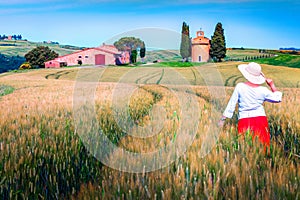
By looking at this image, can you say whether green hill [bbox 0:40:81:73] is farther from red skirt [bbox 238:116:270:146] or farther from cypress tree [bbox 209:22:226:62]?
red skirt [bbox 238:116:270:146]

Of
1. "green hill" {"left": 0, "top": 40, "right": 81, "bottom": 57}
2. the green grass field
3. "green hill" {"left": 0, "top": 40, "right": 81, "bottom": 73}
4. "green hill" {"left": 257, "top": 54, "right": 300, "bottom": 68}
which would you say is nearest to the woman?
the green grass field

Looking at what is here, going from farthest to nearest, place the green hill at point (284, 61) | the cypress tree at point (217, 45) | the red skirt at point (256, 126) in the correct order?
the cypress tree at point (217, 45) < the green hill at point (284, 61) < the red skirt at point (256, 126)

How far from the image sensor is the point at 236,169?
9.74 ft

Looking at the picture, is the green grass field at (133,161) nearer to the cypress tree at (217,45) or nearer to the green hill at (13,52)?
the cypress tree at (217,45)

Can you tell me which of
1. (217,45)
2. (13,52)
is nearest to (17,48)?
(13,52)

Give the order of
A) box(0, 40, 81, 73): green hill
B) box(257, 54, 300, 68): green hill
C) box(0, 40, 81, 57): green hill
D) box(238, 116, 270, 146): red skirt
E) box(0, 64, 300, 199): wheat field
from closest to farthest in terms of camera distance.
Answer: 1. box(0, 64, 300, 199): wheat field
2. box(238, 116, 270, 146): red skirt
3. box(257, 54, 300, 68): green hill
4. box(0, 40, 81, 73): green hill
5. box(0, 40, 81, 57): green hill

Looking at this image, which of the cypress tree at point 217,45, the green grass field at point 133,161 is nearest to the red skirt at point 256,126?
the green grass field at point 133,161

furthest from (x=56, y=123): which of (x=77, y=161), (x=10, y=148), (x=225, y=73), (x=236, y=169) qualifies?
(x=225, y=73)

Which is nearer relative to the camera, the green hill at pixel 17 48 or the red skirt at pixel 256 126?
the red skirt at pixel 256 126

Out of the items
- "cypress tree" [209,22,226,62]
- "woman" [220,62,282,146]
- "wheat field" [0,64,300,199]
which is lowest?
"wheat field" [0,64,300,199]

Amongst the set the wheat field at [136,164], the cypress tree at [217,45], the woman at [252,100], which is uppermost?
the cypress tree at [217,45]

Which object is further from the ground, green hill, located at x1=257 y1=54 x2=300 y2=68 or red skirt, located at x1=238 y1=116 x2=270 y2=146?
green hill, located at x1=257 y1=54 x2=300 y2=68

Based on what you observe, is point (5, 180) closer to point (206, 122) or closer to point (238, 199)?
point (238, 199)

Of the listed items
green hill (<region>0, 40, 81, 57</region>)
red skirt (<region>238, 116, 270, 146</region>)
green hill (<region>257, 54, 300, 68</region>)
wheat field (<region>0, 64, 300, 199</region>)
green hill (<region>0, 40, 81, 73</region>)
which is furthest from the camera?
green hill (<region>0, 40, 81, 57</region>)
